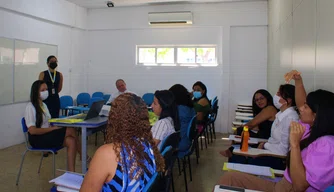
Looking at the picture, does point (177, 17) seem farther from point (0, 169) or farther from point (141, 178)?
point (141, 178)

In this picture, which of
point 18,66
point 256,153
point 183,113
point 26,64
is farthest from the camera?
point 26,64

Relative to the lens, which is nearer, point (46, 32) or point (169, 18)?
point (46, 32)

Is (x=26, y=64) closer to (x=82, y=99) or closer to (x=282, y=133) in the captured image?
(x=82, y=99)

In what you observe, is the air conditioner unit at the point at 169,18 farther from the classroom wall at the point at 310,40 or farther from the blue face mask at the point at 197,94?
the classroom wall at the point at 310,40

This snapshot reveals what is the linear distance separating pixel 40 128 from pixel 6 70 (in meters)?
2.52

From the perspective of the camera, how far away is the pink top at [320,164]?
61.1 inches

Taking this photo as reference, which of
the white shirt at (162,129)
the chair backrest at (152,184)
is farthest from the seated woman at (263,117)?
the chair backrest at (152,184)

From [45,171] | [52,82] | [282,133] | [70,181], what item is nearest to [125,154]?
[70,181]

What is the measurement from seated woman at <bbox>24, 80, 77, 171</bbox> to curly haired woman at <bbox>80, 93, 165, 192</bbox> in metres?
2.05

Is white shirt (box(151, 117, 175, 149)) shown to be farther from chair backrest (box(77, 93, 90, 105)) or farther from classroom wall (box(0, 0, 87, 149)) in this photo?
chair backrest (box(77, 93, 90, 105))

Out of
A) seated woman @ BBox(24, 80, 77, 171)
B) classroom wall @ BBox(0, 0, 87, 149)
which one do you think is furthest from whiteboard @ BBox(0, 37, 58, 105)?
seated woman @ BBox(24, 80, 77, 171)

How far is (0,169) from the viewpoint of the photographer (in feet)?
12.4

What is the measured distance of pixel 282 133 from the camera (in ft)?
8.38

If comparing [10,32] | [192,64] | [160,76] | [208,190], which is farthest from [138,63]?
[208,190]
